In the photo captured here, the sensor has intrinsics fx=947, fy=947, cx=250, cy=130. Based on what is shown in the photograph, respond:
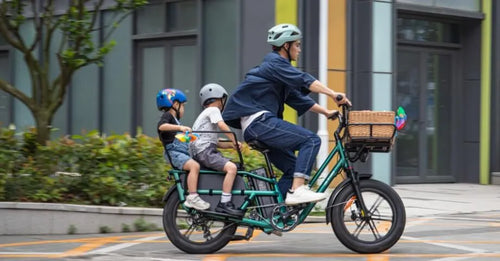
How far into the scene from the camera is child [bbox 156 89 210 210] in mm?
7734

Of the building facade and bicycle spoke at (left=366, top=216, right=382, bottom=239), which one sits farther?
the building facade

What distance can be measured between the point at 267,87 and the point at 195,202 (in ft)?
3.63

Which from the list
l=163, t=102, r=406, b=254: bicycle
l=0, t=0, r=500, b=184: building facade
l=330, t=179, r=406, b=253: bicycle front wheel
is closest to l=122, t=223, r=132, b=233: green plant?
l=163, t=102, r=406, b=254: bicycle

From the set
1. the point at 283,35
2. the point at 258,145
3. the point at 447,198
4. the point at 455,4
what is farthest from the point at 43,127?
the point at 455,4

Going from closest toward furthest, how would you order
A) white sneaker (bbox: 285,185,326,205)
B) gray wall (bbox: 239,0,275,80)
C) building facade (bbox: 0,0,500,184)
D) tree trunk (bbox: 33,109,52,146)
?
1. white sneaker (bbox: 285,185,326,205)
2. tree trunk (bbox: 33,109,52,146)
3. gray wall (bbox: 239,0,275,80)
4. building facade (bbox: 0,0,500,184)

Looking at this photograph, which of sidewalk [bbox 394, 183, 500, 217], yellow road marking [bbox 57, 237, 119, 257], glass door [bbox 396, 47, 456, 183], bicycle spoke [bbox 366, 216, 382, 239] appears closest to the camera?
bicycle spoke [bbox 366, 216, 382, 239]

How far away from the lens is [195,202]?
25.3 feet

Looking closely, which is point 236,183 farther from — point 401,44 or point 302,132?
point 401,44

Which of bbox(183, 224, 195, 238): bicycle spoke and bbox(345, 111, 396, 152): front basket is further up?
bbox(345, 111, 396, 152): front basket

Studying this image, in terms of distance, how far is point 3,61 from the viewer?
70.4 feet

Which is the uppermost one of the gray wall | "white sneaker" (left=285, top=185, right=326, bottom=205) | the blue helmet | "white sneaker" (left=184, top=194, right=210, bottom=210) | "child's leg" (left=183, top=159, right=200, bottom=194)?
the gray wall

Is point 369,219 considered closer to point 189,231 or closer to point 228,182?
point 228,182

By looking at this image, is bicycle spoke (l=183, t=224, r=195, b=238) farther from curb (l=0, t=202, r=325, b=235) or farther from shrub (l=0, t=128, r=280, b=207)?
shrub (l=0, t=128, r=280, b=207)

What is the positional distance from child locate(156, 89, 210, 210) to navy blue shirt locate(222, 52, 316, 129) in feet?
1.44
